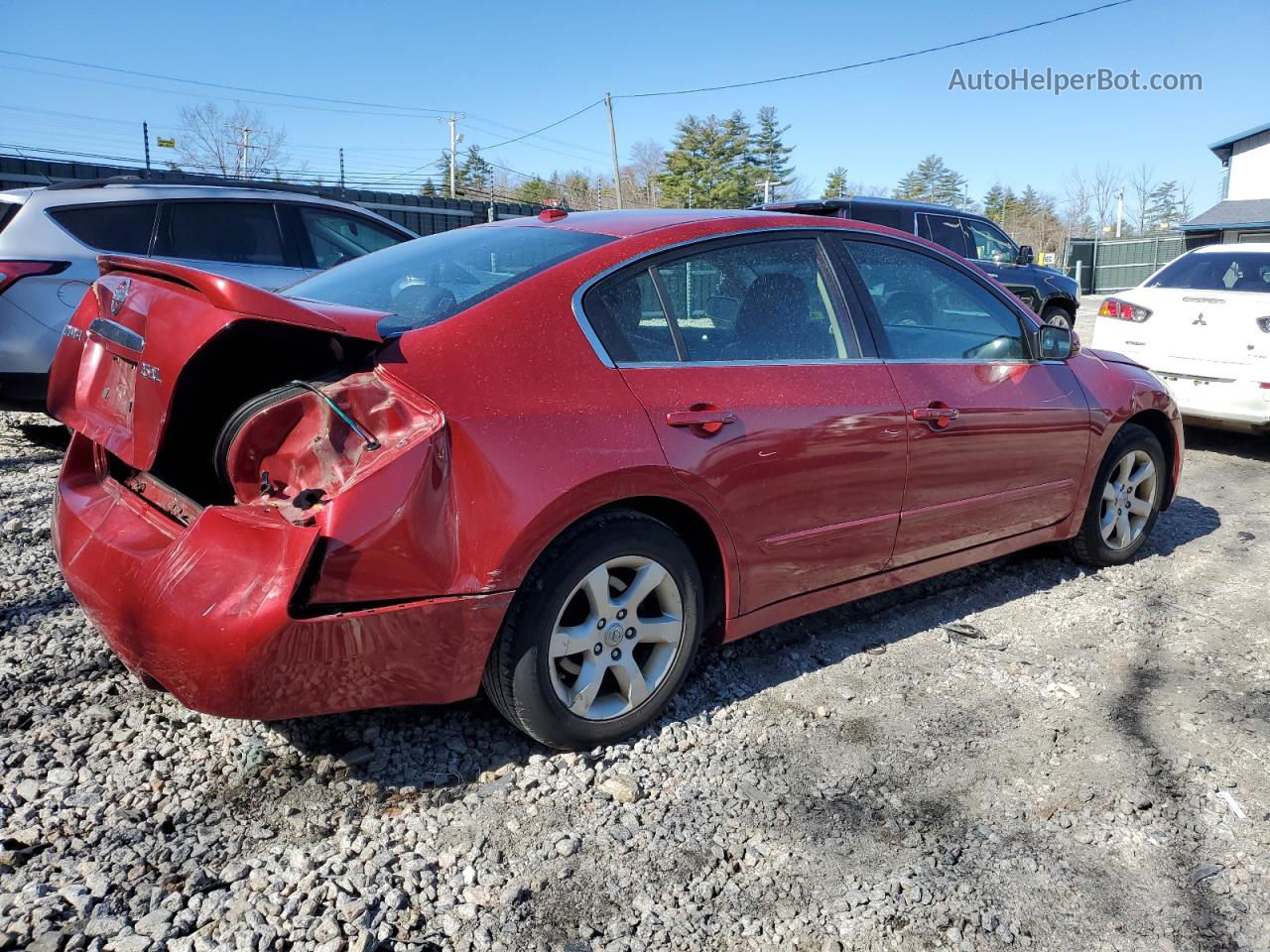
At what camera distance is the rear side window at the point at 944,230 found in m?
12.0

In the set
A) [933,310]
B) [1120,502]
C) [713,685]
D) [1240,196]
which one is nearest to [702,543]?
[713,685]

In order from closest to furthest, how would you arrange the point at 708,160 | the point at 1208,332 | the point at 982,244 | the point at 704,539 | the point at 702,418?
the point at 702,418 < the point at 704,539 < the point at 1208,332 < the point at 982,244 < the point at 708,160

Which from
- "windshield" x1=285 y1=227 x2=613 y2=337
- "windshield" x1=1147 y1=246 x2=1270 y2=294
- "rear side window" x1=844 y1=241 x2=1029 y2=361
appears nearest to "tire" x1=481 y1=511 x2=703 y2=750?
"windshield" x1=285 y1=227 x2=613 y2=337

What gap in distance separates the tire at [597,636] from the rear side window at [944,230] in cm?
1007

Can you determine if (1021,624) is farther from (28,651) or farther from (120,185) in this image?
(120,185)

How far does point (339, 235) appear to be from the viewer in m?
7.24

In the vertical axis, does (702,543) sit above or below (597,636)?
above

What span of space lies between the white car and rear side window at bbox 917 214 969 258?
166 inches

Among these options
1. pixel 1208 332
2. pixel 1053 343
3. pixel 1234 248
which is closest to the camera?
pixel 1053 343

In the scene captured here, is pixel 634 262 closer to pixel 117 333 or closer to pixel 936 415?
pixel 936 415

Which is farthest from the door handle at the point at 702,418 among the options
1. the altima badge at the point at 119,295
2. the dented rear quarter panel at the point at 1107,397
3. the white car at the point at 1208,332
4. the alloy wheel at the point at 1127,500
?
the white car at the point at 1208,332

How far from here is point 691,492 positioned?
2.94m

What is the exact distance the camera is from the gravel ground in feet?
7.41

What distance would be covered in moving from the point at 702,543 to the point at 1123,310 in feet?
19.9
